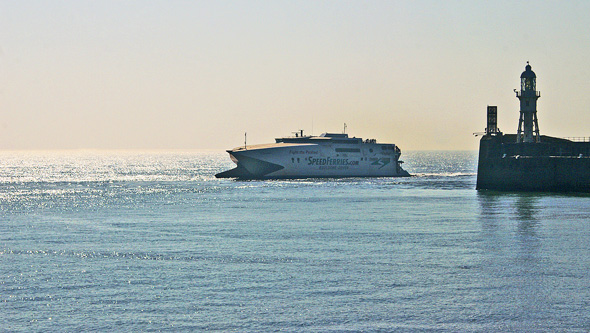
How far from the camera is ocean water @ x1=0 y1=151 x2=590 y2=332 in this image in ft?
72.4

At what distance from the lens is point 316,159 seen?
117 meters

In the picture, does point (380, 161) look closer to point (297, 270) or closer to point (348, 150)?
point (348, 150)

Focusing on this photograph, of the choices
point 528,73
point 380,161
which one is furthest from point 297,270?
point 380,161

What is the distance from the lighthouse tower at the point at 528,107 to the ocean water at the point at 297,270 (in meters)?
24.4

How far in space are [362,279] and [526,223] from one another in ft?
70.5

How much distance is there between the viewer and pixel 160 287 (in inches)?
1029

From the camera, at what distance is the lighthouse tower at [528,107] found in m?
78.7

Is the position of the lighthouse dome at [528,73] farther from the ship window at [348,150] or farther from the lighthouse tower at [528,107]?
the ship window at [348,150]

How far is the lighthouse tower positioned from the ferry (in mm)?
42277

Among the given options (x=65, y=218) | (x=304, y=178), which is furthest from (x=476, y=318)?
(x=304, y=178)

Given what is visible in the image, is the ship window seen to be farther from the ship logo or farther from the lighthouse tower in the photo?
the lighthouse tower

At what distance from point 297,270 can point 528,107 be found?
5607 centimetres

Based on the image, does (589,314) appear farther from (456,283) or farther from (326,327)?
(326,327)

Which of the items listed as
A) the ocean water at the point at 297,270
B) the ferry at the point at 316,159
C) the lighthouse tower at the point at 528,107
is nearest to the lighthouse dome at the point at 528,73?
the lighthouse tower at the point at 528,107
